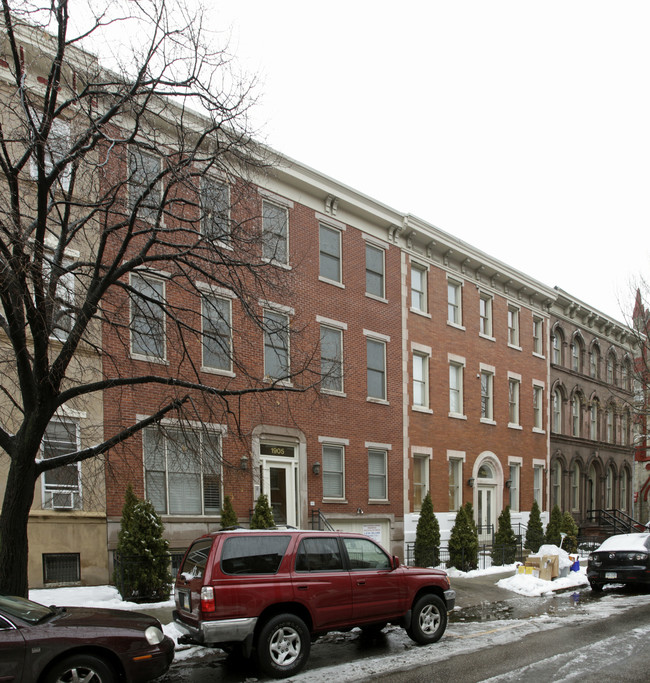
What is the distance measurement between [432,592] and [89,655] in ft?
18.0

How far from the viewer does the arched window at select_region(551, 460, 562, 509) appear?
32.3 meters

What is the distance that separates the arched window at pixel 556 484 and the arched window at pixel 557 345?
4778 mm

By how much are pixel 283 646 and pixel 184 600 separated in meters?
1.42

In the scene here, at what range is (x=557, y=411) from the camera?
3316 cm

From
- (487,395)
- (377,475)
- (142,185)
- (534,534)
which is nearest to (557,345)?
(487,395)

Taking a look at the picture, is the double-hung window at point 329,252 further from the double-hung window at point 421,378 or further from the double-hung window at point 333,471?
the double-hung window at point 333,471

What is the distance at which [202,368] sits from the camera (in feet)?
58.2

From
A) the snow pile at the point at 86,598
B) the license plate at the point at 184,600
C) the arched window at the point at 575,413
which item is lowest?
the snow pile at the point at 86,598

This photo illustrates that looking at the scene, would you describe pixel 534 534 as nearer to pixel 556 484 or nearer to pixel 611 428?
pixel 556 484

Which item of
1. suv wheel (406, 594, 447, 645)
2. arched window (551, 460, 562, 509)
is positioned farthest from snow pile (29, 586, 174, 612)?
arched window (551, 460, 562, 509)

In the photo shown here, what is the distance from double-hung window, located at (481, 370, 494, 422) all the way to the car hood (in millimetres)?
21302

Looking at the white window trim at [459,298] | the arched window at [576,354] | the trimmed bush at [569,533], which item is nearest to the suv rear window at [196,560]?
the white window trim at [459,298]

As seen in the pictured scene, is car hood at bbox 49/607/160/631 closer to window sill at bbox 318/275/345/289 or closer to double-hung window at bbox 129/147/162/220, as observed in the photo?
double-hung window at bbox 129/147/162/220

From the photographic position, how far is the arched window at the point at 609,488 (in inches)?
1458
